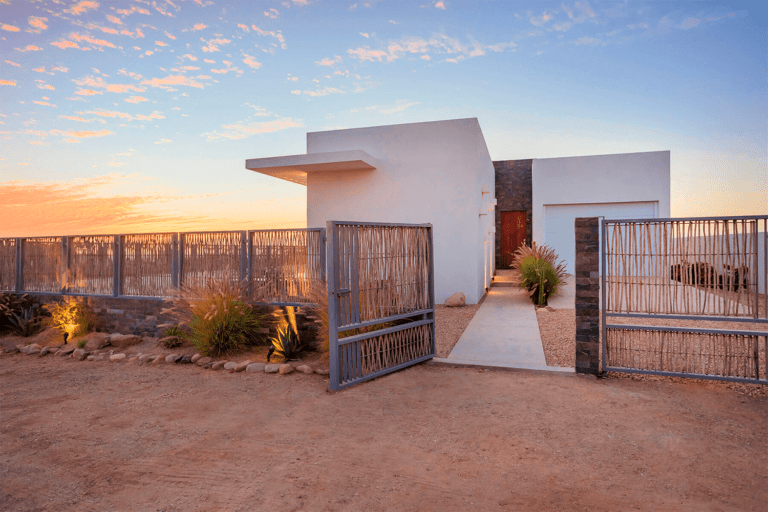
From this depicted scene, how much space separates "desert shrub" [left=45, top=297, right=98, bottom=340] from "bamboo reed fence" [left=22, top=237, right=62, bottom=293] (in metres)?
0.44

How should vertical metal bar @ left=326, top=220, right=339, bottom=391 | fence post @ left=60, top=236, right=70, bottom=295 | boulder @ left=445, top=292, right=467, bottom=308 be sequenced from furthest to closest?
boulder @ left=445, top=292, right=467, bottom=308 < fence post @ left=60, top=236, right=70, bottom=295 < vertical metal bar @ left=326, top=220, right=339, bottom=391

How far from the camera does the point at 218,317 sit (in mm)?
5777

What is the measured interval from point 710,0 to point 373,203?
6.91 m

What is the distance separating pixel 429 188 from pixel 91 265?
23.3ft

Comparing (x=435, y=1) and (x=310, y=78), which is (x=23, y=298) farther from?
(x=435, y=1)

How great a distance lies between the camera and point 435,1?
6.53 m

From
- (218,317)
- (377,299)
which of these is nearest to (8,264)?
(218,317)

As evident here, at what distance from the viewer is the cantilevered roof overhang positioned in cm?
889

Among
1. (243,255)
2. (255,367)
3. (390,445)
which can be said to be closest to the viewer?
(390,445)

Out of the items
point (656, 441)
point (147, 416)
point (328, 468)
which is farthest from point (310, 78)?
point (656, 441)

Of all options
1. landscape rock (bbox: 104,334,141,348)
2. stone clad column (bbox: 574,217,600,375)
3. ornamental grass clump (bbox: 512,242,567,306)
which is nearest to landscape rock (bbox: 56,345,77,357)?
landscape rock (bbox: 104,334,141,348)

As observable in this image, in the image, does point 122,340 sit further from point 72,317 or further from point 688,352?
point 688,352

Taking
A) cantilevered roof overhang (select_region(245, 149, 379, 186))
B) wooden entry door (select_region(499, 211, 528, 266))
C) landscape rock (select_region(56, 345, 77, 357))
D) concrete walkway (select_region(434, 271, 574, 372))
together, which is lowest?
landscape rock (select_region(56, 345, 77, 357))

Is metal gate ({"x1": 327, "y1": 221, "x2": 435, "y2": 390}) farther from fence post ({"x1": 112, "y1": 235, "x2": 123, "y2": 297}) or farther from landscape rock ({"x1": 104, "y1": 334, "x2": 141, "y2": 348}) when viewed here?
fence post ({"x1": 112, "y1": 235, "x2": 123, "y2": 297})
